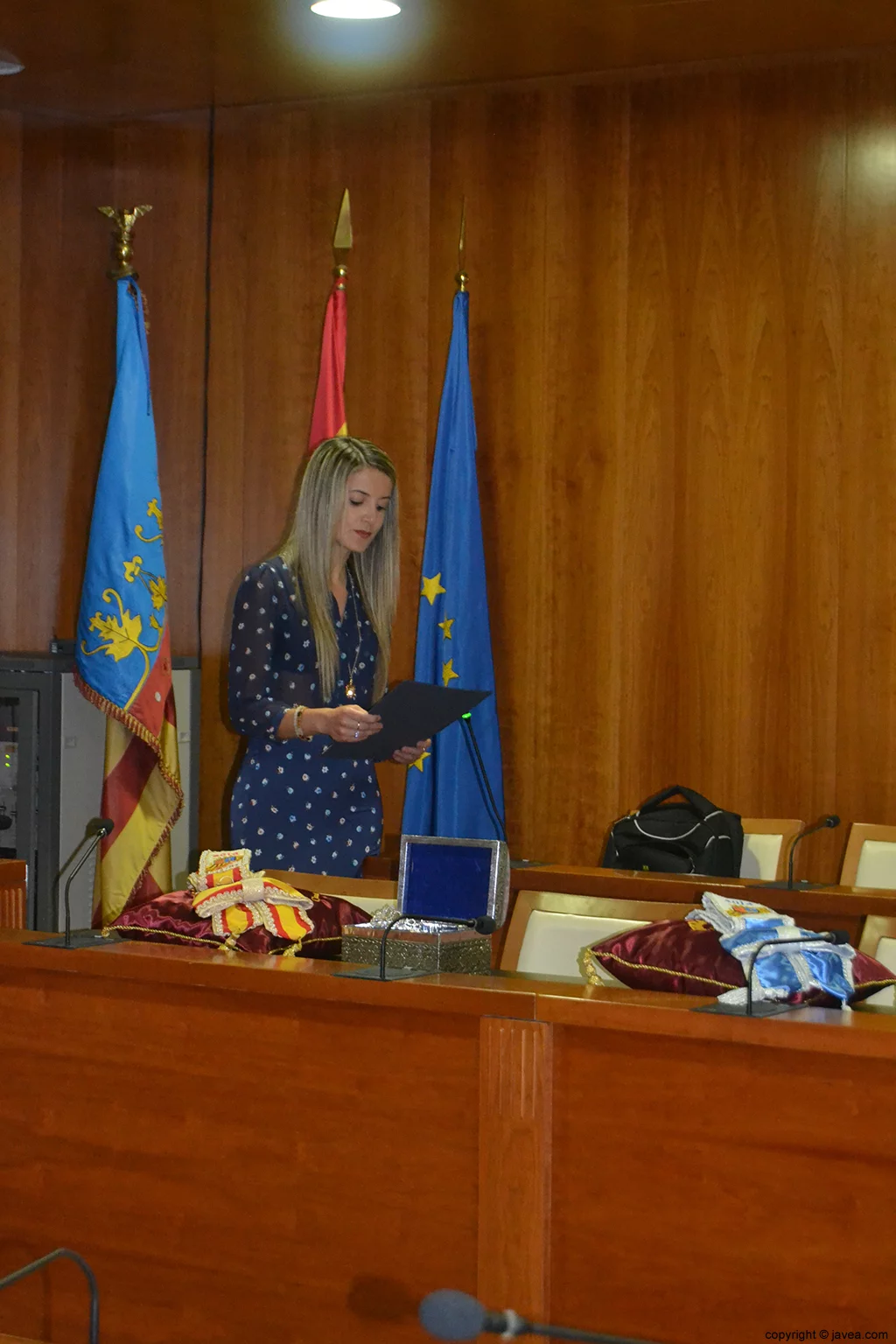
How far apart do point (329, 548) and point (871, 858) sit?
63.5 inches

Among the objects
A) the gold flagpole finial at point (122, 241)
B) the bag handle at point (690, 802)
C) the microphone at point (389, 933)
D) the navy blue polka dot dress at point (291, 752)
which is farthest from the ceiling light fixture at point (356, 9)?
the microphone at point (389, 933)

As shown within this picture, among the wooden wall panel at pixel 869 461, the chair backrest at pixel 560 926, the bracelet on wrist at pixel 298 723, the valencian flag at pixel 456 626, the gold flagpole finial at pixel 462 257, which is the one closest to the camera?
the chair backrest at pixel 560 926

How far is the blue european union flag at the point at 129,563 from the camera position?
16.8 feet

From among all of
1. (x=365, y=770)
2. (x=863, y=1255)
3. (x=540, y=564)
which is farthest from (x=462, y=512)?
(x=863, y=1255)

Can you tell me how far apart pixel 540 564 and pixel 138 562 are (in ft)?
4.44

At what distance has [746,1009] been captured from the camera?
74.0 inches

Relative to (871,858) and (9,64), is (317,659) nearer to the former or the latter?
(871,858)

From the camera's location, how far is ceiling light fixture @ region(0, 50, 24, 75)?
200 inches

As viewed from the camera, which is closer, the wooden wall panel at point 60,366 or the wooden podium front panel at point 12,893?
the wooden podium front panel at point 12,893

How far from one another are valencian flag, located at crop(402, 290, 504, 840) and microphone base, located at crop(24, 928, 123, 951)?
110 inches

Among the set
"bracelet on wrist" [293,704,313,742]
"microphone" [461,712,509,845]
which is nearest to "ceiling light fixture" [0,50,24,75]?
"microphone" [461,712,509,845]

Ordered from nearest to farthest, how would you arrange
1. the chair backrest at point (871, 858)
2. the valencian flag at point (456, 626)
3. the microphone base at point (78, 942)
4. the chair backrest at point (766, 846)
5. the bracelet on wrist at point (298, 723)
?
the microphone base at point (78, 942)
the bracelet on wrist at point (298, 723)
the chair backrest at point (871, 858)
the chair backrest at point (766, 846)
the valencian flag at point (456, 626)

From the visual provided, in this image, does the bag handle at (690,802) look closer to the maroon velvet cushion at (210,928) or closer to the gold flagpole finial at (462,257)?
the gold flagpole finial at (462,257)

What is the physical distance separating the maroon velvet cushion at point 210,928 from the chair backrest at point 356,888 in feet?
1.48
